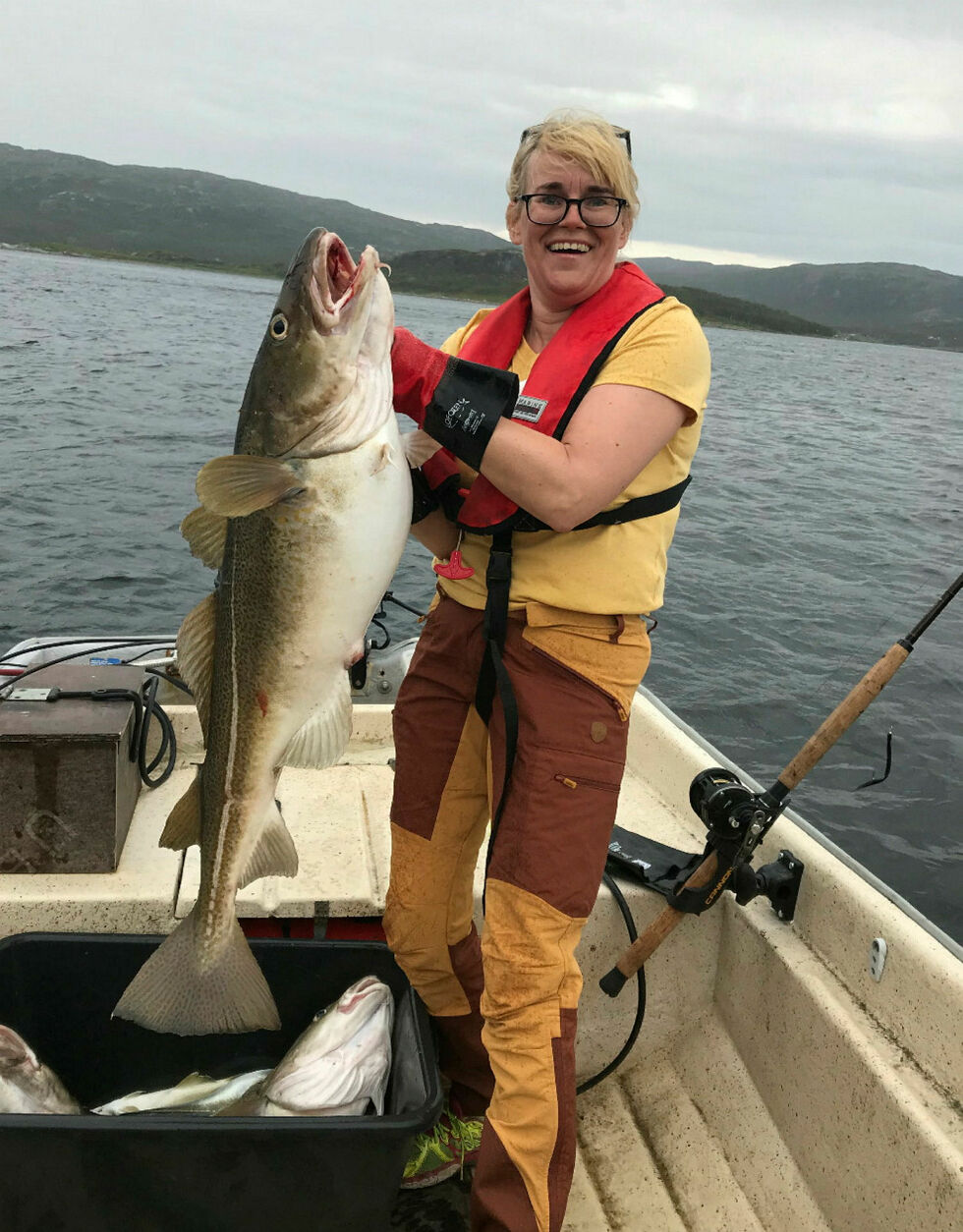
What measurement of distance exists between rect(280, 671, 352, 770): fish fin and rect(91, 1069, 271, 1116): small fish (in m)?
1.26

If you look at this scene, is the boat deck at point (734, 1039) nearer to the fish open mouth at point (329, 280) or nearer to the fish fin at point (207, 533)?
the fish fin at point (207, 533)

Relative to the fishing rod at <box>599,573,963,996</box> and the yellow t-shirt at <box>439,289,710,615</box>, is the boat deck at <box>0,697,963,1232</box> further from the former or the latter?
the yellow t-shirt at <box>439,289,710,615</box>

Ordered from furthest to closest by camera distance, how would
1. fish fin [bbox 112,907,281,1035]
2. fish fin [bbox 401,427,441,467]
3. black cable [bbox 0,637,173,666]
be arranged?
black cable [bbox 0,637,173,666]
fish fin [bbox 112,907,281,1035]
fish fin [bbox 401,427,441,467]

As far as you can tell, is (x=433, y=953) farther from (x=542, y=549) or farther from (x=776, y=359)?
(x=776, y=359)

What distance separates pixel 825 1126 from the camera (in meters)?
3.44

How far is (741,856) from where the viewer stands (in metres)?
3.72

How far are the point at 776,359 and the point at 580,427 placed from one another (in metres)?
74.0

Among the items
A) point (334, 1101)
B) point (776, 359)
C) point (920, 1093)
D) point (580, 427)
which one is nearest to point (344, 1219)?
point (334, 1101)

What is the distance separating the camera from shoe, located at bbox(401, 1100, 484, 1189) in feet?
11.6

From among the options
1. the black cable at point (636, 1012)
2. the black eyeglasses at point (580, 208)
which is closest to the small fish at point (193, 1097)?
the black cable at point (636, 1012)

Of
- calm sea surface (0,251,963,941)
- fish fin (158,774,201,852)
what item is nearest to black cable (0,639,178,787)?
fish fin (158,774,201,852)

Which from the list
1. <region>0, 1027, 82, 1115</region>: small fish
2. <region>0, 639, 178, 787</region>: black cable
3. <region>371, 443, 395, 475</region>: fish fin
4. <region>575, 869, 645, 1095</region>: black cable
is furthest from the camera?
<region>0, 639, 178, 787</region>: black cable

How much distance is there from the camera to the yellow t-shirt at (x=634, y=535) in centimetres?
284

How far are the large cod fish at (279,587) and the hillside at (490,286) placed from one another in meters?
122
